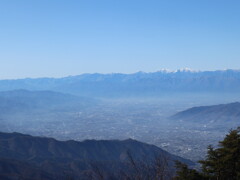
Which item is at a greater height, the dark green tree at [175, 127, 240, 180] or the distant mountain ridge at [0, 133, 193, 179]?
the dark green tree at [175, 127, 240, 180]

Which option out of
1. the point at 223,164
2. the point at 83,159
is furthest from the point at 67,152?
the point at 223,164

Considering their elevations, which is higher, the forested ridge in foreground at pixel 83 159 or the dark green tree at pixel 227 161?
the dark green tree at pixel 227 161

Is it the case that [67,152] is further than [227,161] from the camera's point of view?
Yes

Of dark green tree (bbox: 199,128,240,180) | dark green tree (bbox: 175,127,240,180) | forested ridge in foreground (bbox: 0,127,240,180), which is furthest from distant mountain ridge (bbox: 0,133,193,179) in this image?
dark green tree (bbox: 199,128,240,180)

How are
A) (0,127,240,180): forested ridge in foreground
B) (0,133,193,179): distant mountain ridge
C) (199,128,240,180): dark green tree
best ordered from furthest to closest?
1. (0,133,193,179): distant mountain ridge
2. (0,127,240,180): forested ridge in foreground
3. (199,128,240,180): dark green tree

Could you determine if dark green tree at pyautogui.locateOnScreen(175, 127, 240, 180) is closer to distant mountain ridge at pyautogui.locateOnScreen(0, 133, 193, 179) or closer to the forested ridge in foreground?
the forested ridge in foreground

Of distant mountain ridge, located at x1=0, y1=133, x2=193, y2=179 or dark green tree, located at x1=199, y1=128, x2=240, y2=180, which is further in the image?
distant mountain ridge, located at x1=0, y1=133, x2=193, y2=179

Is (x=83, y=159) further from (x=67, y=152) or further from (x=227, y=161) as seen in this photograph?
(x=227, y=161)

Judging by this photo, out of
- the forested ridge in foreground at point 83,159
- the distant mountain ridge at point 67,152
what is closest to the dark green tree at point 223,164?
the forested ridge in foreground at point 83,159

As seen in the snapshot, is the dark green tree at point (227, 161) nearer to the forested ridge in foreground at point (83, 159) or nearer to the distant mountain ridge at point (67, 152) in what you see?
the forested ridge in foreground at point (83, 159)

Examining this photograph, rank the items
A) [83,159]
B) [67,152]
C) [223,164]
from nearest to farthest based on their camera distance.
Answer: [223,164], [83,159], [67,152]

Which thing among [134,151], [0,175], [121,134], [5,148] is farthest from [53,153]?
[121,134]

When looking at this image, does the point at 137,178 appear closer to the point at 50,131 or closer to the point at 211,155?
the point at 211,155
